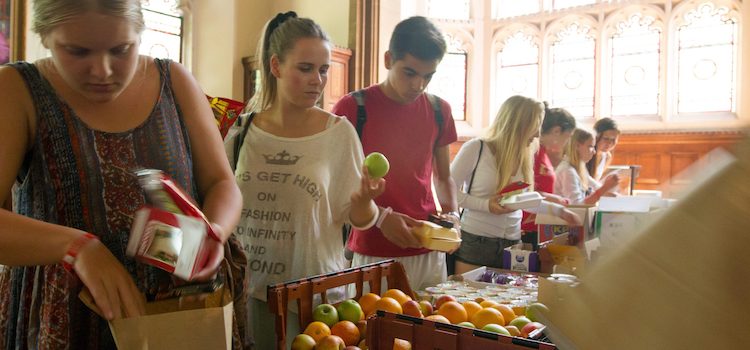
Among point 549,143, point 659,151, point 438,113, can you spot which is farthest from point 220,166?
point 659,151

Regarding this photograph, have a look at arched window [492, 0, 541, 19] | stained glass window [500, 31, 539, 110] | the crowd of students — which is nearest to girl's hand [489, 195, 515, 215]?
the crowd of students

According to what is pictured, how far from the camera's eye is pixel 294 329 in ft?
4.82

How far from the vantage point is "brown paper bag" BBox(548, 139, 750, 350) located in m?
0.39

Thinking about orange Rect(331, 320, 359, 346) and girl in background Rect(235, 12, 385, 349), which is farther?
girl in background Rect(235, 12, 385, 349)

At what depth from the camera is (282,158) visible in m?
1.53

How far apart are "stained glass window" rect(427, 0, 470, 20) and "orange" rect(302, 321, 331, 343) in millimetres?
8814

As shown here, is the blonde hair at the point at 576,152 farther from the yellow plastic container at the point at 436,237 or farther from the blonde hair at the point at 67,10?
the blonde hair at the point at 67,10

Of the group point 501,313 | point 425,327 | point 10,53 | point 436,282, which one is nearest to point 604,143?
point 436,282

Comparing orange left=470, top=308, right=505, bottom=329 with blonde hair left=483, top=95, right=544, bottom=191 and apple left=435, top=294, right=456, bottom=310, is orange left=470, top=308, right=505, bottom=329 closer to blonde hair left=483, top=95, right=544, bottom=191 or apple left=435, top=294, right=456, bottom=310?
apple left=435, top=294, right=456, bottom=310

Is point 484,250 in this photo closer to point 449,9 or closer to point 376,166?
point 376,166

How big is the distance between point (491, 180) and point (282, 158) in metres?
1.28

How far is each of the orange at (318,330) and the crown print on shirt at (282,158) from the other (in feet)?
1.41

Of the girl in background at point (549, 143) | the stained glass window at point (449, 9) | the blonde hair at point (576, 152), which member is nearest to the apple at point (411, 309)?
the girl in background at point (549, 143)

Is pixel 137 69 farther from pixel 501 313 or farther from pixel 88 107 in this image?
pixel 501 313
